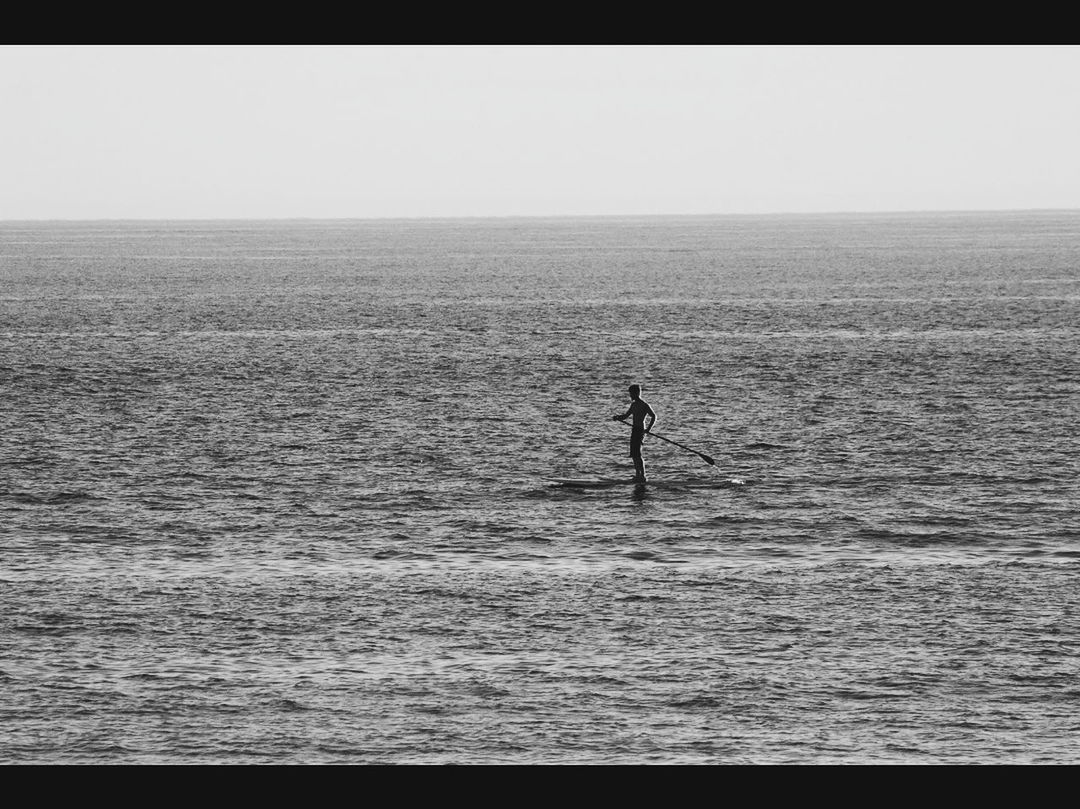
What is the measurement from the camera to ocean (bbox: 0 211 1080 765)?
17.6m

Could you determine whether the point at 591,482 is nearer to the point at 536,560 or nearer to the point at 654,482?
the point at 654,482

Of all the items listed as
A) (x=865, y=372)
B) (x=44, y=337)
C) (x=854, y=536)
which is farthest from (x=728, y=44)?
(x=44, y=337)

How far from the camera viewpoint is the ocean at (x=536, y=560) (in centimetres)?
1759

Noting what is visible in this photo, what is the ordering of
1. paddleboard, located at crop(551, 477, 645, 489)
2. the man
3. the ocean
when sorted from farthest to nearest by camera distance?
1. paddleboard, located at crop(551, 477, 645, 489)
2. the man
3. the ocean

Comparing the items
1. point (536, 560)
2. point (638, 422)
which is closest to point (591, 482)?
point (638, 422)

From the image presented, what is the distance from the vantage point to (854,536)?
28.8 metres

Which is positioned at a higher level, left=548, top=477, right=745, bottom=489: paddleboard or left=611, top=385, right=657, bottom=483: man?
left=611, top=385, right=657, bottom=483: man

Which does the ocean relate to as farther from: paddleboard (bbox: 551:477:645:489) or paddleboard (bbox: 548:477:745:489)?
paddleboard (bbox: 551:477:645:489)

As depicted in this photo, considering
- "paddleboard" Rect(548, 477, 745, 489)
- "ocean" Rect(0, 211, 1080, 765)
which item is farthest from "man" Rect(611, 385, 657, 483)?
"ocean" Rect(0, 211, 1080, 765)

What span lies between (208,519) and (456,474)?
777cm

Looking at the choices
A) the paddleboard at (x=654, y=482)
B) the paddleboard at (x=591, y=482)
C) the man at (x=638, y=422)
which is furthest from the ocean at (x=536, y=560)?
the man at (x=638, y=422)

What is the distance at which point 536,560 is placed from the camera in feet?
88.1

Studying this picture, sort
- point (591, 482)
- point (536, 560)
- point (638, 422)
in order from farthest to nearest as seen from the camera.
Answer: point (591, 482) → point (638, 422) → point (536, 560)

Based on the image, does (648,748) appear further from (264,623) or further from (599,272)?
(599,272)
